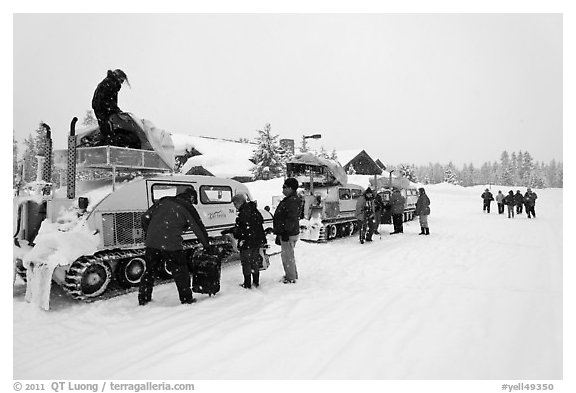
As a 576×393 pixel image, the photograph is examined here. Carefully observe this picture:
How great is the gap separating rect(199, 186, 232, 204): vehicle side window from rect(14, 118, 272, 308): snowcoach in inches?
9.4

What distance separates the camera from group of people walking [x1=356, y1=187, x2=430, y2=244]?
11.2m

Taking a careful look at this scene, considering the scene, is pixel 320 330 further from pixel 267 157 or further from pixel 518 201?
pixel 267 157

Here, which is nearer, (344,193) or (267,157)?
(344,193)

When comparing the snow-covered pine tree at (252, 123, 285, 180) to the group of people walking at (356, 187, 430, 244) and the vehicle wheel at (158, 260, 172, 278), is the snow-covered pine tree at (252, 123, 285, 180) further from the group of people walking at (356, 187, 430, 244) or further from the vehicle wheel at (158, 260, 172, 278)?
the vehicle wheel at (158, 260, 172, 278)

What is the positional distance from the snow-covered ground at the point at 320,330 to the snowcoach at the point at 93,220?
0.46 metres

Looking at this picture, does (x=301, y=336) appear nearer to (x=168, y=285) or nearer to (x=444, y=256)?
(x=168, y=285)

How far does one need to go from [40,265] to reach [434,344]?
506 centimetres

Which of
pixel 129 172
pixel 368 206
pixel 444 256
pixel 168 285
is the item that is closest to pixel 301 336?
pixel 168 285

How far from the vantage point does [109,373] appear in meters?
3.22

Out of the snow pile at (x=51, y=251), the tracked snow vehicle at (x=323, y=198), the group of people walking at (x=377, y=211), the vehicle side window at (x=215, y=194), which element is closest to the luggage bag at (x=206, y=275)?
the snow pile at (x=51, y=251)

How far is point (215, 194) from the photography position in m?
7.54

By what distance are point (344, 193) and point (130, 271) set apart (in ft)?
27.0

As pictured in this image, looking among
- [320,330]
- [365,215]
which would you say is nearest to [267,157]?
[365,215]

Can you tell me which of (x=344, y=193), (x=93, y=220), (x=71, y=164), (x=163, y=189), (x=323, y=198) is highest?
(x=71, y=164)
